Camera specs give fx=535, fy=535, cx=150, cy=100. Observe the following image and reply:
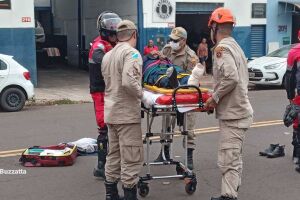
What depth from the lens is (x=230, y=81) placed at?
17.3 ft

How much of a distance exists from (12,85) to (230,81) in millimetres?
9056

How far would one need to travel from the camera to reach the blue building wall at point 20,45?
58.8 ft

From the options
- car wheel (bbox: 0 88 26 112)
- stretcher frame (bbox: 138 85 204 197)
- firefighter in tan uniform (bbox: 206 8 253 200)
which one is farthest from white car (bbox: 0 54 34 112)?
firefighter in tan uniform (bbox: 206 8 253 200)

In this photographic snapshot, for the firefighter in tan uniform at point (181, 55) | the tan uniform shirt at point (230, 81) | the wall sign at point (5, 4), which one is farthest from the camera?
the wall sign at point (5, 4)

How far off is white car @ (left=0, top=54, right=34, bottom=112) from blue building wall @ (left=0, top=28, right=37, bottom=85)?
4.93 meters

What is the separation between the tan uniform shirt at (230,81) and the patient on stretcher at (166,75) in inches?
21.4

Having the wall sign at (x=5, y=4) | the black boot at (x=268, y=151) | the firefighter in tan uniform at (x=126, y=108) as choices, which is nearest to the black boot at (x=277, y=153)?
the black boot at (x=268, y=151)

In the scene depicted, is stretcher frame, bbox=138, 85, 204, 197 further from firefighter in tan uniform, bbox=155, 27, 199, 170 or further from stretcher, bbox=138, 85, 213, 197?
firefighter in tan uniform, bbox=155, 27, 199, 170

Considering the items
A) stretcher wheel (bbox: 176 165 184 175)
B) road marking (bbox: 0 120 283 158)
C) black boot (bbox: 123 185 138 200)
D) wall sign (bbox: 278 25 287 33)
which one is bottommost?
road marking (bbox: 0 120 283 158)

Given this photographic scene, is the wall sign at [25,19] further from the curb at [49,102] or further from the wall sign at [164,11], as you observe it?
the wall sign at [164,11]

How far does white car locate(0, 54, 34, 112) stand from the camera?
13096 mm

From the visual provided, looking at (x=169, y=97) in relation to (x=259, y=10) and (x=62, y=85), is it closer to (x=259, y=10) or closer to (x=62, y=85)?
(x=62, y=85)

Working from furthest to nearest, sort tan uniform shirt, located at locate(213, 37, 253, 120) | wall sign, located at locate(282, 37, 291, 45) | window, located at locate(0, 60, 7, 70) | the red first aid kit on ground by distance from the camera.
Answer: wall sign, located at locate(282, 37, 291, 45) < window, located at locate(0, 60, 7, 70) < the red first aid kit on ground < tan uniform shirt, located at locate(213, 37, 253, 120)

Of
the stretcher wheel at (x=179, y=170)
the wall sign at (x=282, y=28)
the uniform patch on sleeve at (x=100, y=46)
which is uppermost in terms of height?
the wall sign at (x=282, y=28)
